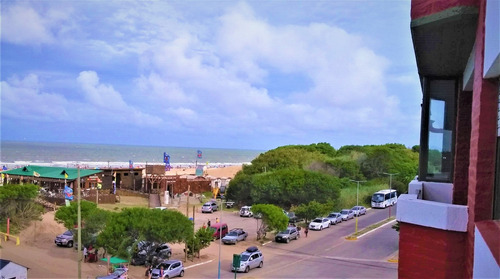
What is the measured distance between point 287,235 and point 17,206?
23.1 m

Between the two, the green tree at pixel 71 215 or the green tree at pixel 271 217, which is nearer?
the green tree at pixel 71 215

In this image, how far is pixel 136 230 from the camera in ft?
84.2

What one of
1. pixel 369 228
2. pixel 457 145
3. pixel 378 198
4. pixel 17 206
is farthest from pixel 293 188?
pixel 457 145

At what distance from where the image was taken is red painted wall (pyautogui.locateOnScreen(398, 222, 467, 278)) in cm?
482

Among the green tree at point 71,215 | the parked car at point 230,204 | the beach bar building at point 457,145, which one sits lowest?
the parked car at point 230,204

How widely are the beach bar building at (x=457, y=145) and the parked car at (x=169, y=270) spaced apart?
67.2 feet

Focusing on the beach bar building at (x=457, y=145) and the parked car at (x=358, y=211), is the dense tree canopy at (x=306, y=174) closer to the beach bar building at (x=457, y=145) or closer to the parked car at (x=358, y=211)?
the parked car at (x=358, y=211)

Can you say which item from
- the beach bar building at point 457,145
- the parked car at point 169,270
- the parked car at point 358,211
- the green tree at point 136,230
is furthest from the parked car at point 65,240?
the parked car at point 358,211

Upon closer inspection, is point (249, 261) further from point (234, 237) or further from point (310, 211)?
point (310, 211)

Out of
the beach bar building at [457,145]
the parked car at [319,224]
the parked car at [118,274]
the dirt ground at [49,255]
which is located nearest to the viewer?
the beach bar building at [457,145]

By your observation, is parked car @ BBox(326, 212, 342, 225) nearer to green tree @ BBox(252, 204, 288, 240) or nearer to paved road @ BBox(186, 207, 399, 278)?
paved road @ BBox(186, 207, 399, 278)

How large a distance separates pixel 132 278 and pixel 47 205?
2482cm

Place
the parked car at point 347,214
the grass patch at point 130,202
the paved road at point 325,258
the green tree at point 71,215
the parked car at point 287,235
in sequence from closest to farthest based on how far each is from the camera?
the paved road at point 325,258 < the green tree at point 71,215 < the parked car at point 287,235 < the parked car at point 347,214 < the grass patch at point 130,202

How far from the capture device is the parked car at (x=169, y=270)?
969 inches
